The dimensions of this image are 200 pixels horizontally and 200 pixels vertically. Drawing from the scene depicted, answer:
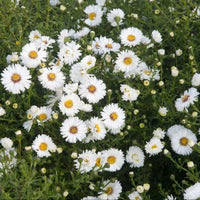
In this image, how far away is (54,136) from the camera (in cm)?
229

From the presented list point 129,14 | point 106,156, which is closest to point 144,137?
point 106,156

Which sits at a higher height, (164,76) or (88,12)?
(88,12)

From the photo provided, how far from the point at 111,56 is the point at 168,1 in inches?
36.0

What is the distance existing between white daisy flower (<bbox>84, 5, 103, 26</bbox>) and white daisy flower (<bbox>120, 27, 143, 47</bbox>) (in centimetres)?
41

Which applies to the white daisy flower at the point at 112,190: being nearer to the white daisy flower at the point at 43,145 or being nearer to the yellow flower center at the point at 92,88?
the white daisy flower at the point at 43,145

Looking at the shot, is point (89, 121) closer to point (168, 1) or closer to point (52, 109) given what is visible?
point (52, 109)

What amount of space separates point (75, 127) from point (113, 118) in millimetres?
242

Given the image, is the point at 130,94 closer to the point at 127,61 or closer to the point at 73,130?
the point at 127,61

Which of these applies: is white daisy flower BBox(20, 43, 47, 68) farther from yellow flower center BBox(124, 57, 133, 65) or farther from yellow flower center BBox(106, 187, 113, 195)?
yellow flower center BBox(106, 187, 113, 195)

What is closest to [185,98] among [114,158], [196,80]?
[196,80]

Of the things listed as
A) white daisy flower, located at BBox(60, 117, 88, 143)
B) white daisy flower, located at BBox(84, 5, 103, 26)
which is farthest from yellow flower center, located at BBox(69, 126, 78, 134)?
white daisy flower, located at BBox(84, 5, 103, 26)

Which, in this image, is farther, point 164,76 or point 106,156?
point 164,76

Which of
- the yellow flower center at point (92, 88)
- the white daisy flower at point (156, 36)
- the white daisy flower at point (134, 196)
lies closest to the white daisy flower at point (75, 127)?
the yellow flower center at point (92, 88)

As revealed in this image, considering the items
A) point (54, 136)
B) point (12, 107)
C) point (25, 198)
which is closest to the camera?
point (25, 198)
